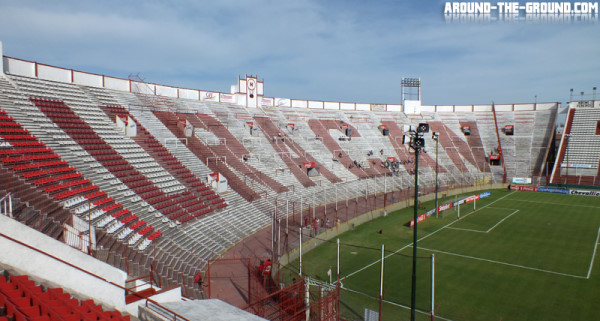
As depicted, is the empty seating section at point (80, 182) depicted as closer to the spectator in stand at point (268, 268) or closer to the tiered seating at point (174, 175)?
the tiered seating at point (174, 175)

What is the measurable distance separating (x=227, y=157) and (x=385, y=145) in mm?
33546

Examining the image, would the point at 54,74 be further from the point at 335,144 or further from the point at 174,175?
the point at 335,144

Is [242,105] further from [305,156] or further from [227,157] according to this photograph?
[227,157]

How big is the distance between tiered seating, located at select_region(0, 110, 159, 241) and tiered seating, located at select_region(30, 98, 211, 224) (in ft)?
11.4

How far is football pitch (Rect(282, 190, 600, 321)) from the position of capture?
17.6 metres

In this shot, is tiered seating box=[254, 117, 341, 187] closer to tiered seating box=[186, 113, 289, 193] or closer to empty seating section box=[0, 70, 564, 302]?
empty seating section box=[0, 70, 564, 302]

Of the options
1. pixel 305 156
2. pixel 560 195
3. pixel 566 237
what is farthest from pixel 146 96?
pixel 560 195

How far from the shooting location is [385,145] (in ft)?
214

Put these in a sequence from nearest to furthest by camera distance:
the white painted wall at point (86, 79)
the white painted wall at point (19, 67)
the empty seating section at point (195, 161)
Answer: the empty seating section at point (195, 161) < the white painted wall at point (19, 67) < the white painted wall at point (86, 79)

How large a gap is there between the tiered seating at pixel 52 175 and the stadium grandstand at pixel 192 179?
109 millimetres

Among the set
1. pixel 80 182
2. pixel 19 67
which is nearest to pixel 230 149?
pixel 19 67

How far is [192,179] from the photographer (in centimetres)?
3247

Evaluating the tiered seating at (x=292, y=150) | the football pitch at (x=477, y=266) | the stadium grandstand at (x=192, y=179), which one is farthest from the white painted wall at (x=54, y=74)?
the football pitch at (x=477, y=266)

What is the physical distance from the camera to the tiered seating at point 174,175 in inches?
1049
